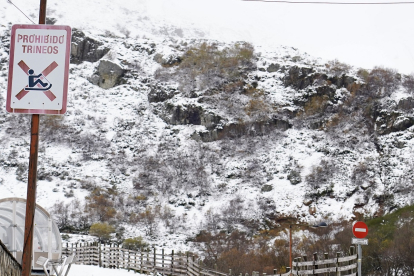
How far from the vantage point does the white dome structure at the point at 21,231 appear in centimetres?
953

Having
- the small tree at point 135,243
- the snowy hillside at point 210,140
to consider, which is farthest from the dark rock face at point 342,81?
the small tree at point 135,243

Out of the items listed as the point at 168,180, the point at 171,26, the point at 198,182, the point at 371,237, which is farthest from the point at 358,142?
the point at 171,26

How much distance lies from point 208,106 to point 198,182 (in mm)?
17782

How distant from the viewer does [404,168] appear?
52.1 m

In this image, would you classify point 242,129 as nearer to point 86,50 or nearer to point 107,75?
point 107,75

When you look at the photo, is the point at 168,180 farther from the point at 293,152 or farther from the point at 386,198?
the point at 386,198

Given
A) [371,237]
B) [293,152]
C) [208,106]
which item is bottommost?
[371,237]

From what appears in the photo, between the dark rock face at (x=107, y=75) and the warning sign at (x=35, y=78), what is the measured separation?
251ft

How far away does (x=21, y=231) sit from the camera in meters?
9.77

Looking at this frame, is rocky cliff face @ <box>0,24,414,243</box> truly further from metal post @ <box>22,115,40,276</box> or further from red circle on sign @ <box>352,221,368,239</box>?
metal post @ <box>22,115,40,276</box>

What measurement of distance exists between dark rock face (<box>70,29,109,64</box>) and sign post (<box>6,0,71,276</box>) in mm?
84269

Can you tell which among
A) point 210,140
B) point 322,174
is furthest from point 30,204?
point 210,140

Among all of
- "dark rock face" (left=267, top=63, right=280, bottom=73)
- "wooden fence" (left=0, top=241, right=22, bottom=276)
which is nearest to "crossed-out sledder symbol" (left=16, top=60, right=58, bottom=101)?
"wooden fence" (left=0, top=241, right=22, bottom=276)

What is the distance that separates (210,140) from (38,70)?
60.8 meters
